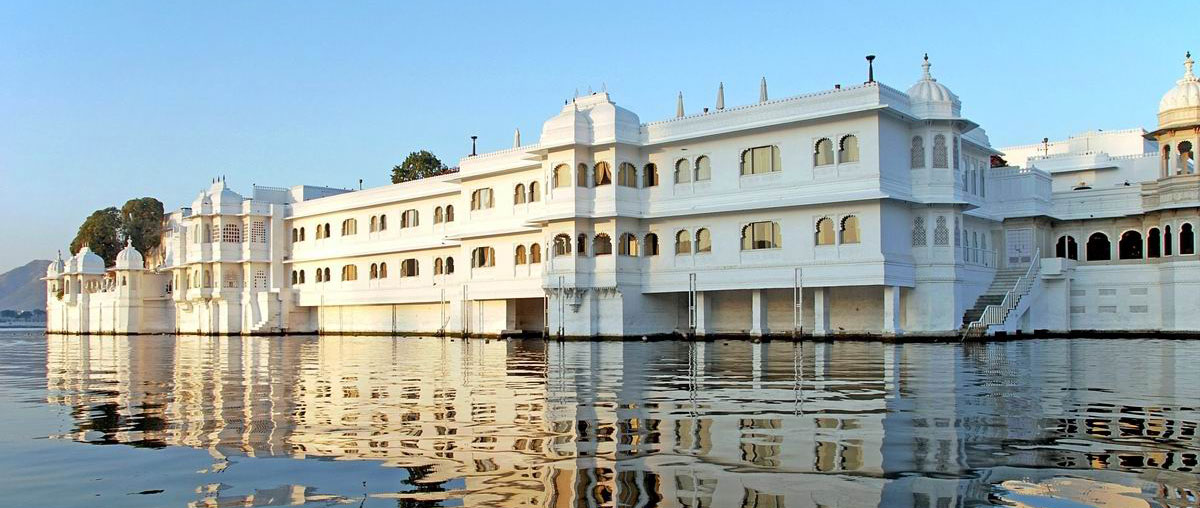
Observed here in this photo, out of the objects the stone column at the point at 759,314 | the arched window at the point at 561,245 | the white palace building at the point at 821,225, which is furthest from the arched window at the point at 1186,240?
the arched window at the point at 561,245

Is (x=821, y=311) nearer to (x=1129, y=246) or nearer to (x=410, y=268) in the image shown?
(x=1129, y=246)

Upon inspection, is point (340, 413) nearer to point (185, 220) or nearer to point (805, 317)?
point (805, 317)

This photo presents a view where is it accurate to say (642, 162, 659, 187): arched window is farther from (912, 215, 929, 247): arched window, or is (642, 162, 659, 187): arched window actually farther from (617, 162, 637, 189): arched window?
(912, 215, 929, 247): arched window

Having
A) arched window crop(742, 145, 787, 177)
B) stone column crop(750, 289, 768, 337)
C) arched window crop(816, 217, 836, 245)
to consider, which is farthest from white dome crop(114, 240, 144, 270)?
arched window crop(816, 217, 836, 245)

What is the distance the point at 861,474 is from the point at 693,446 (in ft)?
5.40

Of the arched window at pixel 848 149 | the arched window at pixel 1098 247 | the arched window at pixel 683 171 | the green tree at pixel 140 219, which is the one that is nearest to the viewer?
the arched window at pixel 848 149

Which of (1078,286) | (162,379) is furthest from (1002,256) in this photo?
(162,379)

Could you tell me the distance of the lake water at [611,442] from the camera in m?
6.18

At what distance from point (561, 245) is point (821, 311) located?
1064 centimetres

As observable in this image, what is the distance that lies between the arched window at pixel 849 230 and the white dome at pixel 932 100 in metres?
4.52

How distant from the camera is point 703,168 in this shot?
3966 centimetres

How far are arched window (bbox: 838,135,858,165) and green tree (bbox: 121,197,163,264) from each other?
69.7 m

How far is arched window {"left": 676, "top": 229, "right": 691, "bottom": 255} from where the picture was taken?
4012cm

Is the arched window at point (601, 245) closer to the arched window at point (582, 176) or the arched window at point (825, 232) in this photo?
the arched window at point (582, 176)
